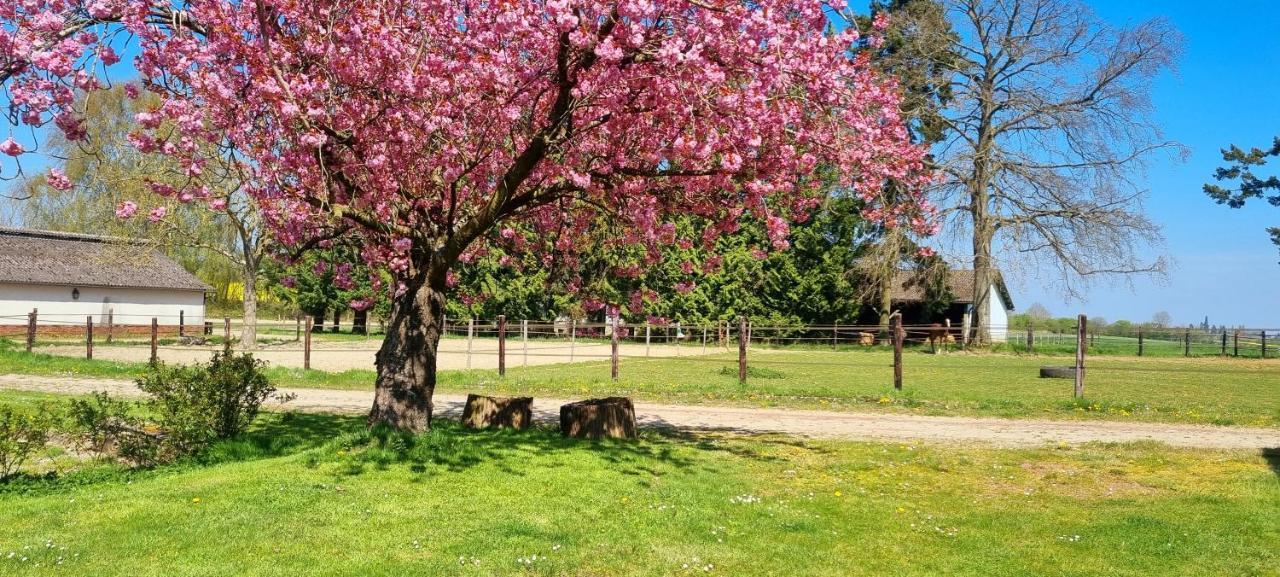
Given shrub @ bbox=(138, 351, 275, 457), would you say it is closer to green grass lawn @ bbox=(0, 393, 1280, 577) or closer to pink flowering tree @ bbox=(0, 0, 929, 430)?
green grass lawn @ bbox=(0, 393, 1280, 577)

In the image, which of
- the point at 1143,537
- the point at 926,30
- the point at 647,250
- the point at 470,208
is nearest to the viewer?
the point at 1143,537

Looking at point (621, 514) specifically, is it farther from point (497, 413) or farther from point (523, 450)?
point (497, 413)

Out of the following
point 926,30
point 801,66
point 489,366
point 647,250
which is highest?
point 926,30

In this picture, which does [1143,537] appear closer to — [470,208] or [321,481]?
[321,481]

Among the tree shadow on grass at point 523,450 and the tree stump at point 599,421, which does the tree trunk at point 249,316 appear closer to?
the tree shadow on grass at point 523,450

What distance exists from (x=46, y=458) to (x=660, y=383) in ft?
40.6

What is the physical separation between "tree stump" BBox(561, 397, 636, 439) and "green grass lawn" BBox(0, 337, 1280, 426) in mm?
5697

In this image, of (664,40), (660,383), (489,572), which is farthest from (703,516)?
(660,383)

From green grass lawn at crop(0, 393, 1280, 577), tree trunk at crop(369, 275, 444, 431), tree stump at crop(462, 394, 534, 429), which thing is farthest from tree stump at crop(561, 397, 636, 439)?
tree trunk at crop(369, 275, 444, 431)

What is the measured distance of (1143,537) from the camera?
6668 millimetres

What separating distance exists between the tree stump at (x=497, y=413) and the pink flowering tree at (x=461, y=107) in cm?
114

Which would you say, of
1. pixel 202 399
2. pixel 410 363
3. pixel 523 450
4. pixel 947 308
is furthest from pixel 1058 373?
pixel 947 308

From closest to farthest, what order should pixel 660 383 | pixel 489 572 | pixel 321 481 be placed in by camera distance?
pixel 489 572 < pixel 321 481 < pixel 660 383

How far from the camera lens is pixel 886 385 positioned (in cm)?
2048
